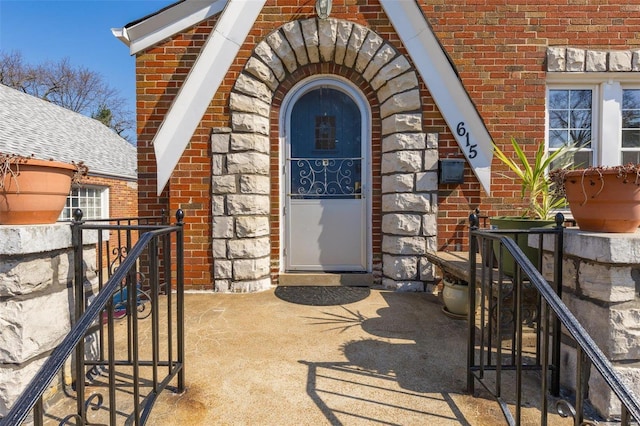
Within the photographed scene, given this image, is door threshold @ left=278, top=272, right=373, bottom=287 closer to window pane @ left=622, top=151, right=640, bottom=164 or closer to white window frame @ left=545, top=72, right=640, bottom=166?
white window frame @ left=545, top=72, right=640, bottom=166

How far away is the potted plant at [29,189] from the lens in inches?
73.2

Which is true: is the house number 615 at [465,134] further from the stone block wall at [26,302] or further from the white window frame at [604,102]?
the stone block wall at [26,302]

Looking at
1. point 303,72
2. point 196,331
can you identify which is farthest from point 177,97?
point 196,331

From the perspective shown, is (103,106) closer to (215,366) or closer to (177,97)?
(177,97)

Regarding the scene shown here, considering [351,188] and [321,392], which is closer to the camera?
[321,392]

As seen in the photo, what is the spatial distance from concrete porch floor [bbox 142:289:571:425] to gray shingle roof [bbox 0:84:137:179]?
9.54m

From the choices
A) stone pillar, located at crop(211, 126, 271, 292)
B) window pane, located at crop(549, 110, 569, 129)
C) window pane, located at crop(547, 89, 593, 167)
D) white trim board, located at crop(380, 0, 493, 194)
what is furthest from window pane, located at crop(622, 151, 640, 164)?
stone pillar, located at crop(211, 126, 271, 292)

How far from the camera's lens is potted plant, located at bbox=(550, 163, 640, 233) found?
75.9 inches

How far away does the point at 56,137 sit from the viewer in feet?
38.5

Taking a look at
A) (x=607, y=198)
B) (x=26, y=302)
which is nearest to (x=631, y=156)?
(x=607, y=198)

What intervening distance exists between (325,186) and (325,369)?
277 centimetres

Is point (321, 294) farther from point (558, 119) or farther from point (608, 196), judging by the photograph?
point (558, 119)

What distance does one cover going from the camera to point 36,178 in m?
1.94

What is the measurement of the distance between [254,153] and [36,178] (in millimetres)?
2596
